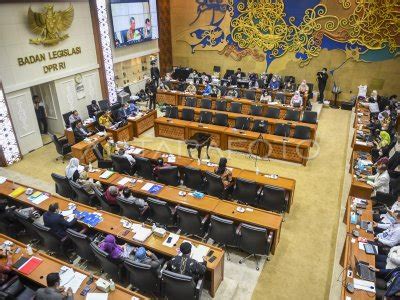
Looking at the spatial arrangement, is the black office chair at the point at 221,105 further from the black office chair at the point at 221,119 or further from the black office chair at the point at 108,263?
the black office chair at the point at 108,263

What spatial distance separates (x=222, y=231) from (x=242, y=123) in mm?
6292

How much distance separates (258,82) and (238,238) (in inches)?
464

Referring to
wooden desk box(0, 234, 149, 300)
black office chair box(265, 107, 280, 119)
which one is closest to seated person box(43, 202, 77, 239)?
wooden desk box(0, 234, 149, 300)

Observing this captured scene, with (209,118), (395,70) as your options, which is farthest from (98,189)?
(395,70)

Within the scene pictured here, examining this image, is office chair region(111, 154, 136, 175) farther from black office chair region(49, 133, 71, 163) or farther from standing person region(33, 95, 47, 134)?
standing person region(33, 95, 47, 134)

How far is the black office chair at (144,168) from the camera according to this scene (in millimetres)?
9547

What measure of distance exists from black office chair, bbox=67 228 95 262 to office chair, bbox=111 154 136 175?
3307 millimetres

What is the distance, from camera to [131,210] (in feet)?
24.8

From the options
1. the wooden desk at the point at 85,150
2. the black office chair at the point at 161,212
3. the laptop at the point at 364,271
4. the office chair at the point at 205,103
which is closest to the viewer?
the laptop at the point at 364,271

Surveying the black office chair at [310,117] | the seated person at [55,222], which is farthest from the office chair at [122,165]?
the black office chair at [310,117]

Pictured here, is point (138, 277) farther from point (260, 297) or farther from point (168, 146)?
point (168, 146)

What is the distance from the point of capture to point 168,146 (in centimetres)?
1279

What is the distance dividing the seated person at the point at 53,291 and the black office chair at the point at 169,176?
4349mm

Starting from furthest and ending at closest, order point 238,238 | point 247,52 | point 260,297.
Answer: point 247,52, point 238,238, point 260,297
